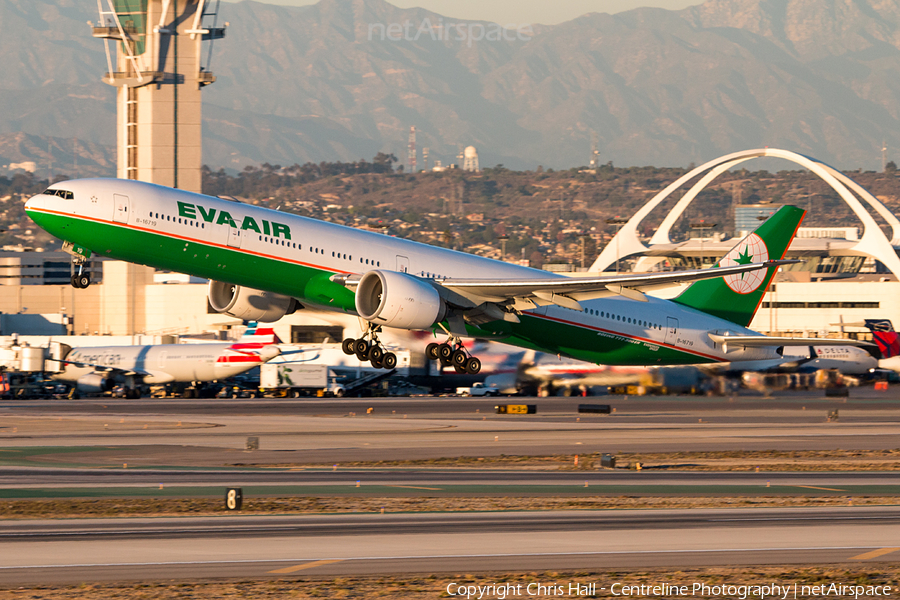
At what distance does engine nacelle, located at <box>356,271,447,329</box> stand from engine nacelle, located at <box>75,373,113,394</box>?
5231 centimetres

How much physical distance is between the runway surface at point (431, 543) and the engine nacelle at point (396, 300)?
14.9m

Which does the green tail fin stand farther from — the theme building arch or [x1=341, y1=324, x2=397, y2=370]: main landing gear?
the theme building arch

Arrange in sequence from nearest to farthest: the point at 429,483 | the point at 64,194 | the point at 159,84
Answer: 1. the point at 429,483
2. the point at 64,194
3. the point at 159,84

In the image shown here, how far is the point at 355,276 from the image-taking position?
137 feet

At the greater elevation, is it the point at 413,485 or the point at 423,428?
the point at 423,428

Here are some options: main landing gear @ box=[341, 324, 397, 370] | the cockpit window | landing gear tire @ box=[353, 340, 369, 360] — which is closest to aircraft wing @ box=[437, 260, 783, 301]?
main landing gear @ box=[341, 324, 397, 370]

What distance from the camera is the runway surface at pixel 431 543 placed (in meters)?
20.7

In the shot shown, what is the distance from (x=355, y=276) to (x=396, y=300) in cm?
208

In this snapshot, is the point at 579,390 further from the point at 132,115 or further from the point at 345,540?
the point at 132,115

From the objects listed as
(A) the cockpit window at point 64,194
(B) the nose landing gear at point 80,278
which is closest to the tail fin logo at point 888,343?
(B) the nose landing gear at point 80,278

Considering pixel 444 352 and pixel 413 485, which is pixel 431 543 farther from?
pixel 444 352

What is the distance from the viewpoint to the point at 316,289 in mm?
41625

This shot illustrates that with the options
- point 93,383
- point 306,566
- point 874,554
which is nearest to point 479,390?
point 93,383

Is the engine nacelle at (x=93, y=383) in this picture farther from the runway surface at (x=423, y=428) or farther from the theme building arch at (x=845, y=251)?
the theme building arch at (x=845, y=251)
